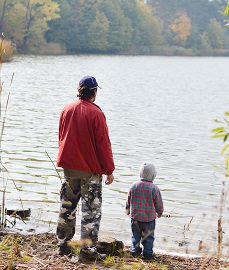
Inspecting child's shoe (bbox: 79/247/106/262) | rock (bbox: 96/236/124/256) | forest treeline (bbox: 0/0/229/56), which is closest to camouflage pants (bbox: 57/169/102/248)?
child's shoe (bbox: 79/247/106/262)

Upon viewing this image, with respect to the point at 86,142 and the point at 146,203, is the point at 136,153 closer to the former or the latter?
the point at 146,203

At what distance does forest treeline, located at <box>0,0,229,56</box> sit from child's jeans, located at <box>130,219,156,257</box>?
206 feet

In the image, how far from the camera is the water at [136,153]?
8859 mm

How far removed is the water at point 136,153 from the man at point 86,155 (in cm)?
105

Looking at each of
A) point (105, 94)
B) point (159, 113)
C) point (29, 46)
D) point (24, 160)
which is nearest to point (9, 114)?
point (159, 113)

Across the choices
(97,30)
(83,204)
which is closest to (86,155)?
(83,204)

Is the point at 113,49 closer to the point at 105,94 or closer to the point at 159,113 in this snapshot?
the point at 105,94

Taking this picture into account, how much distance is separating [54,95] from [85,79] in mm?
23143

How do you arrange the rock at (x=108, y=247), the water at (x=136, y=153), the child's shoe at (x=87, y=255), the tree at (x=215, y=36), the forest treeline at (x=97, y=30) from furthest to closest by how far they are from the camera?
1. the tree at (x=215, y=36)
2. the forest treeline at (x=97, y=30)
3. the water at (x=136, y=153)
4. the rock at (x=108, y=247)
5. the child's shoe at (x=87, y=255)

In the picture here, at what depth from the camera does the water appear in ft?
29.1

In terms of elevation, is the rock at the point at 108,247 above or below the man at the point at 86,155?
below

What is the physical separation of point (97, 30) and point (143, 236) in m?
84.2

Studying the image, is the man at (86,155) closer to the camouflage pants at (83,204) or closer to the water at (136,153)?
the camouflage pants at (83,204)

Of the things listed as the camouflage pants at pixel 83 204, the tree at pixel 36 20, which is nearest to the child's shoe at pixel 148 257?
the camouflage pants at pixel 83 204
